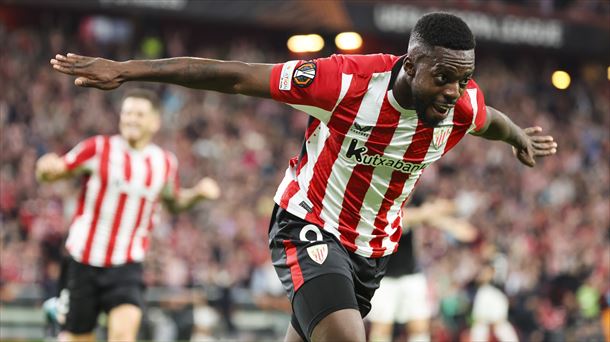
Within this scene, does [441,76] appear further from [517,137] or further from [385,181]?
[517,137]

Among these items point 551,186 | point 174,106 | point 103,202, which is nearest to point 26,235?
point 174,106

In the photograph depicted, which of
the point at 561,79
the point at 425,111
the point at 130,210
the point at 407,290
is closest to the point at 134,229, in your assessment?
the point at 130,210

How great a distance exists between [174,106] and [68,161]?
12.9 metres

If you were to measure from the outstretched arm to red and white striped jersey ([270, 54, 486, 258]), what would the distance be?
19 centimetres

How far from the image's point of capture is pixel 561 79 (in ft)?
84.5

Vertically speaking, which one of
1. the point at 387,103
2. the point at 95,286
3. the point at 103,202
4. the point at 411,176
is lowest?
the point at 95,286

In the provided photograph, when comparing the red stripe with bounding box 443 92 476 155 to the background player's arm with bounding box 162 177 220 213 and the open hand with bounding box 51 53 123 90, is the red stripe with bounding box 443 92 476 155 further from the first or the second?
the background player's arm with bounding box 162 177 220 213

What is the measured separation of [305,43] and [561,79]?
22.5 feet

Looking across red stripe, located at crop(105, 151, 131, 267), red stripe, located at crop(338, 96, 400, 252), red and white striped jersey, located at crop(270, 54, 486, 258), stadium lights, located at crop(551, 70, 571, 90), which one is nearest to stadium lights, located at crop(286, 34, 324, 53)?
stadium lights, located at crop(551, 70, 571, 90)

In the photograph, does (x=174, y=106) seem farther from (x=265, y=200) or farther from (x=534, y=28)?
(x=534, y=28)

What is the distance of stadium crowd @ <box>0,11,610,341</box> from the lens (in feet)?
49.9

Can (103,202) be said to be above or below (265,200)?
above

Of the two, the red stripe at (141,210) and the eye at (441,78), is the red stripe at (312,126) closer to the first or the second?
the eye at (441,78)

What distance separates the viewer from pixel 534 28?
2397cm
